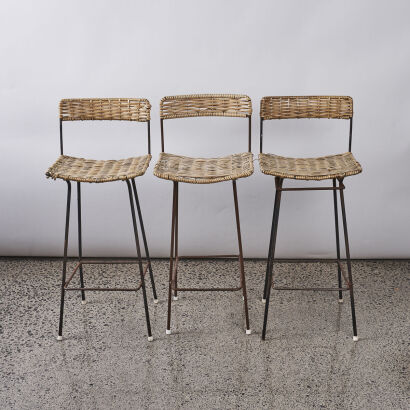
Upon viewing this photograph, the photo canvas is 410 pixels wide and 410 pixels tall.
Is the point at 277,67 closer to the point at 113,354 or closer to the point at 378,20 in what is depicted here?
the point at 378,20

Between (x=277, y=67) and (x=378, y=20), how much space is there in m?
0.62

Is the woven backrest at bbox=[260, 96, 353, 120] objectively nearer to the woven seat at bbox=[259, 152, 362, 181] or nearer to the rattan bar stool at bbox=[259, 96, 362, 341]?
the rattan bar stool at bbox=[259, 96, 362, 341]

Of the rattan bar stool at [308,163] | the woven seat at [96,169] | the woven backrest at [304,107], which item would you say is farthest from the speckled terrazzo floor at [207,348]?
the woven backrest at [304,107]

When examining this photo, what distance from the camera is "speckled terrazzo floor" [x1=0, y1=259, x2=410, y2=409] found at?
8.76 feet

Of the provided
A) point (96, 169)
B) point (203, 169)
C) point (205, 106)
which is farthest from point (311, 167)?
point (96, 169)

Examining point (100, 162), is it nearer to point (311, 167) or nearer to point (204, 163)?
point (204, 163)

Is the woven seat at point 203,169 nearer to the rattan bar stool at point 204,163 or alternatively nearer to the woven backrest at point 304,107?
the rattan bar stool at point 204,163

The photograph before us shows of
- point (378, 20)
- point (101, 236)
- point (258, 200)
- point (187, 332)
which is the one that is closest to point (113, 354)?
point (187, 332)

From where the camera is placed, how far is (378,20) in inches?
139

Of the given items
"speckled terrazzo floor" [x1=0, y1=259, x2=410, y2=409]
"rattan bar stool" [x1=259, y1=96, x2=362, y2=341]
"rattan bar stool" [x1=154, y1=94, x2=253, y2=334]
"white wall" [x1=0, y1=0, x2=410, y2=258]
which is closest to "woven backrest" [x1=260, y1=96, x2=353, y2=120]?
"rattan bar stool" [x1=259, y1=96, x2=362, y2=341]

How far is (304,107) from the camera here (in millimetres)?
3279

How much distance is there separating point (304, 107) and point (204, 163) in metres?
0.63

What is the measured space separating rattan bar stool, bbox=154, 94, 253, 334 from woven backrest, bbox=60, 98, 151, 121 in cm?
16

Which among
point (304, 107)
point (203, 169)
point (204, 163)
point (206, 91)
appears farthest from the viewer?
point (206, 91)
